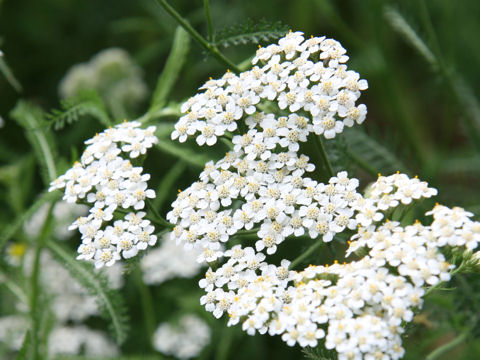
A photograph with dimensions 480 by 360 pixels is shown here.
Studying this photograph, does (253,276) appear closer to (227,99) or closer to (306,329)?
(306,329)

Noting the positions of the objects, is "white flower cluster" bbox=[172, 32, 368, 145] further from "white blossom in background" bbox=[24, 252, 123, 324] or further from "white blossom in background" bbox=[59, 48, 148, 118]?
"white blossom in background" bbox=[59, 48, 148, 118]

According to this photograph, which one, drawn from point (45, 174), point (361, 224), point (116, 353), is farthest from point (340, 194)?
point (116, 353)

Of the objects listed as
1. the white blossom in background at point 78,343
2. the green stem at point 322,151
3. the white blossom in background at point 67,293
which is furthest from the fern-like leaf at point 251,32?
the white blossom in background at point 78,343

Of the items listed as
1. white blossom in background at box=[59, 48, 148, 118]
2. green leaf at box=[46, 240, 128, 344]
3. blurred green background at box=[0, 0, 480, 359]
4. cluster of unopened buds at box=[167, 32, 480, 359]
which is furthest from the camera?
white blossom in background at box=[59, 48, 148, 118]

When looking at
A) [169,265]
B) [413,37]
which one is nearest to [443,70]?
[413,37]

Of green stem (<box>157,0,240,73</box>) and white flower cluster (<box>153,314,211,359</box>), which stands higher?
green stem (<box>157,0,240,73</box>)

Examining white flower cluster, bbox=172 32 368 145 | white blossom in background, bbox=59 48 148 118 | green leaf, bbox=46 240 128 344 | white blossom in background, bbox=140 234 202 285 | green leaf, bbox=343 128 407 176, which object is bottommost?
green leaf, bbox=46 240 128 344

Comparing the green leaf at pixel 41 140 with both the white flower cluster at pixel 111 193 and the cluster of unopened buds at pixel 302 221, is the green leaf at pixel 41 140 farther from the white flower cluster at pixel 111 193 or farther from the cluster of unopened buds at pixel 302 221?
the cluster of unopened buds at pixel 302 221

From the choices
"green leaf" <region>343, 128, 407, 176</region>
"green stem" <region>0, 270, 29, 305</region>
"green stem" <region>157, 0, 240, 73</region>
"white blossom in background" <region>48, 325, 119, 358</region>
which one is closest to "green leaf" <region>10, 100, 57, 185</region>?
"green stem" <region>0, 270, 29, 305</region>
